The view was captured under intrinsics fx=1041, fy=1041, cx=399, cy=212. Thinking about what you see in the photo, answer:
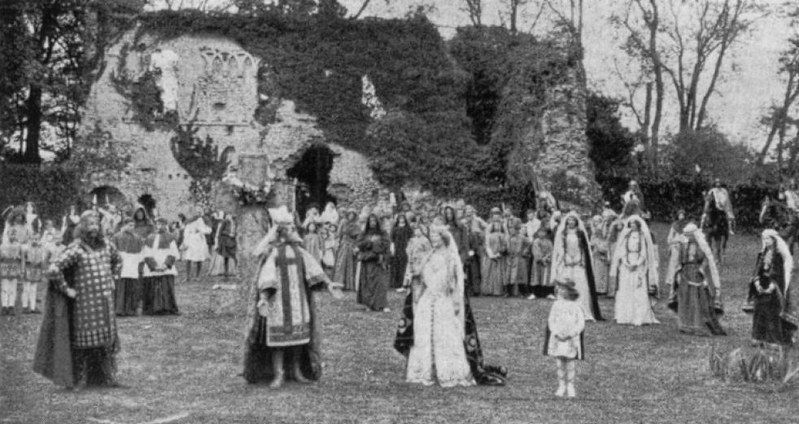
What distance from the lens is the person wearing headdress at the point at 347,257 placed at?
19781 millimetres

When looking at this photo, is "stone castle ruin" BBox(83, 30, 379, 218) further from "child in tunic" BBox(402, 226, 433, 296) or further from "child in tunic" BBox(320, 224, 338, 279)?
"child in tunic" BBox(402, 226, 433, 296)

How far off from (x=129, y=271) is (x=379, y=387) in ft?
22.9

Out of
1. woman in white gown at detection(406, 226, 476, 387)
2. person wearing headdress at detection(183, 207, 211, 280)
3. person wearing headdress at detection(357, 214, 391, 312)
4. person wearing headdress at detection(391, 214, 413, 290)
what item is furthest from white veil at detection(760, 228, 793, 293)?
person wearing headdress at detection(183, 207, 211, 280)

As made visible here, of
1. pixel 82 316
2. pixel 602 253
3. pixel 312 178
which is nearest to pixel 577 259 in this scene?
pixel 602 253

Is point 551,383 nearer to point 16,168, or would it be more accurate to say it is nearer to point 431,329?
point 431,329

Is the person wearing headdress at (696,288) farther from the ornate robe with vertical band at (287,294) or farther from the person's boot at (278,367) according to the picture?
the person's boot at (278,367)

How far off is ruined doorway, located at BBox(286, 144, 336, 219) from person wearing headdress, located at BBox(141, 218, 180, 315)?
1819 cm

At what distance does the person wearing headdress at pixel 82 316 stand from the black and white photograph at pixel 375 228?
0.08 ft

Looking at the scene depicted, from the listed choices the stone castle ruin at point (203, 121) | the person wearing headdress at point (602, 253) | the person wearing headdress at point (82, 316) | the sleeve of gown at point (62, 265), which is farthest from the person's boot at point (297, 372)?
the stone castle ruin at point (203, 121)

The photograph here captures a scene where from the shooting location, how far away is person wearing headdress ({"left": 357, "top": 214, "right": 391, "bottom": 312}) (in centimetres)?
1602

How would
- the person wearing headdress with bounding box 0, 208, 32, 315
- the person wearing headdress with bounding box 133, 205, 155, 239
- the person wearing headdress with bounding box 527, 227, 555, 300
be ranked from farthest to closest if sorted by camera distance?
the person wearing headdress with bounding box 527, 227, 555, 300 → the person wearing headdress with bounding box 133, 205, 155, 239 → the person wearing headdress with bounding box 0, 208, 32, 315

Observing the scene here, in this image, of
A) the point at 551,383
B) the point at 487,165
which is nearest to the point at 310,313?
the point at 551,383

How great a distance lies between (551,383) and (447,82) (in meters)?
23.8

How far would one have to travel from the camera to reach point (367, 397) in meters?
9.17
